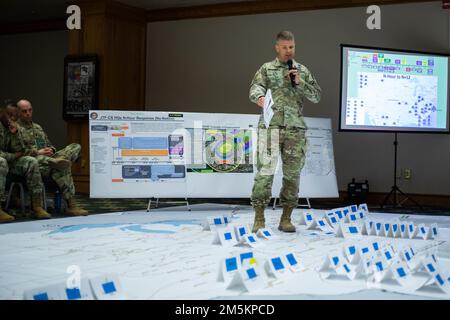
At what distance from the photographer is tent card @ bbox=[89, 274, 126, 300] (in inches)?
83.9

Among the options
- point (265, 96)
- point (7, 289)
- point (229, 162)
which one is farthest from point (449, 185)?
point (7, 289)

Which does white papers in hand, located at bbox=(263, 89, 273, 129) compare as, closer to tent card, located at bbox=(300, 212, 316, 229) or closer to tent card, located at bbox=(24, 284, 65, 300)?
tent card, located at bbox=(300, 212, 316, 229)

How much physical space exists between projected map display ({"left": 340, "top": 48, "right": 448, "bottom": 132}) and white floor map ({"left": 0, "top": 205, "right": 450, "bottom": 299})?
159cm

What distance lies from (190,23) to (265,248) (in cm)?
541

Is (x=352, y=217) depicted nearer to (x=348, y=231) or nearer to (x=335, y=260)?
(x=348, y=231)

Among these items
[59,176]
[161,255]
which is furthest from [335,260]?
[59,176]

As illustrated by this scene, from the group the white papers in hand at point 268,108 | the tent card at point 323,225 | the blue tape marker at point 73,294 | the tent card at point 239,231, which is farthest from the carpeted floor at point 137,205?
the blue tape marker at point 73,294

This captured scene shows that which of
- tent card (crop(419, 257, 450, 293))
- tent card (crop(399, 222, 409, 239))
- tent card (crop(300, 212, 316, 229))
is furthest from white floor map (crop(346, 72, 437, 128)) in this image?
tent card (crop(419, 257, 450, 293))

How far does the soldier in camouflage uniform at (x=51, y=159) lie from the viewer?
17.0 feet

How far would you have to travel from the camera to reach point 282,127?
415cm

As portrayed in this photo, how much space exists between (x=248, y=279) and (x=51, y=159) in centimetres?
321

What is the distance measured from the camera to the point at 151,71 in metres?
8.59
